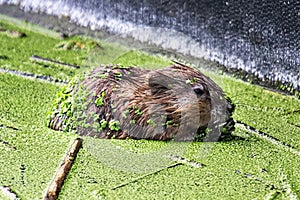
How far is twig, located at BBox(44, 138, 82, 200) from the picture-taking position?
339cm

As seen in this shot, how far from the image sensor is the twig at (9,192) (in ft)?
11.0

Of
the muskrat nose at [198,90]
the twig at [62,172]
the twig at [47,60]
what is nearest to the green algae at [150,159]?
the twig at [62,172]

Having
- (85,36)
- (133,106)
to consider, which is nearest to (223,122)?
(133,106)

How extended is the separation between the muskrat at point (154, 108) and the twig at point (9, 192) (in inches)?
27.0

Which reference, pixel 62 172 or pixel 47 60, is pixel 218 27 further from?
pixel 62 172

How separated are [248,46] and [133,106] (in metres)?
1.41

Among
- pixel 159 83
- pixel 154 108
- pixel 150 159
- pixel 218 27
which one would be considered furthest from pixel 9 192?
pixel 218 27

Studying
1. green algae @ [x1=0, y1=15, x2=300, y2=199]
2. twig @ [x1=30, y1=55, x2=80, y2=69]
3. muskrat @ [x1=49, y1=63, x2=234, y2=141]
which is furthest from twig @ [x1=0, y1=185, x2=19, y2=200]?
twig @ [x1=30, y1=55, x2=80, y2=69]

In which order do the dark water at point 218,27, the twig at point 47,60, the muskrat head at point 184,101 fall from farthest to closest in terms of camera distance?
1. the twig at point 47,60
2. the dark water at point 218,27
3. the muskrat head at point 184,101

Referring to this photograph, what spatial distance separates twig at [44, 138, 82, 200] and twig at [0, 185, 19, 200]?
5.4 inches

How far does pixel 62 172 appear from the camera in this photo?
358cm

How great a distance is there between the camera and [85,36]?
5.70 metres

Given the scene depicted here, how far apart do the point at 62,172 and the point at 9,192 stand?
0.30 meters

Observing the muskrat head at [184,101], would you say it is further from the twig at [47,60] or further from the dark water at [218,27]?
the twig at [47,60]
